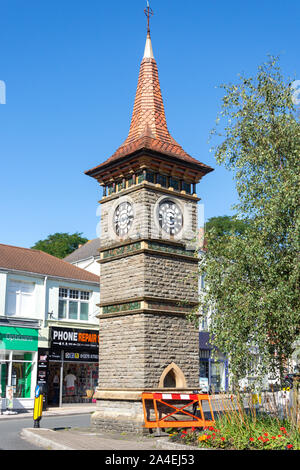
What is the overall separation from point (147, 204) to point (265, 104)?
204 inches

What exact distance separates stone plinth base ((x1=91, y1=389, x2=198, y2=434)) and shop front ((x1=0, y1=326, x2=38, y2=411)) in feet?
37.4

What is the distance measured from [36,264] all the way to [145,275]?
16.1m

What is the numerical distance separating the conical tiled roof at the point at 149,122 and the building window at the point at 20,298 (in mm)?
11782

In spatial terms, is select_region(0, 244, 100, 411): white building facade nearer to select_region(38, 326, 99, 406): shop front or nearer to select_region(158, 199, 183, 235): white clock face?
select_region(38, 326, 99, 406): shop front

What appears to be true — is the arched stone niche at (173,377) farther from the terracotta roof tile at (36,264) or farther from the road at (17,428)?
the terracotta roof tile at (36,264)

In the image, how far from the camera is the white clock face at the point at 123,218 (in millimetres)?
19688

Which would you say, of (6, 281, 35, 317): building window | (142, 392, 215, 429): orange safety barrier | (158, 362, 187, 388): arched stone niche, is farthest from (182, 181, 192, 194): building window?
(6, 281, 35, 317): building window

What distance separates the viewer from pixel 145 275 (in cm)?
1842

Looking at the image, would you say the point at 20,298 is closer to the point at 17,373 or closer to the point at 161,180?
the point at 17,373

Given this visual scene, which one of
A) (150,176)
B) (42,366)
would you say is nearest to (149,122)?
(150,176)

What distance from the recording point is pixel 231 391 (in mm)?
15164

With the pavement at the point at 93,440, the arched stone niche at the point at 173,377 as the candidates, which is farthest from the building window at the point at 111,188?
the pavement at the point at 93,440
